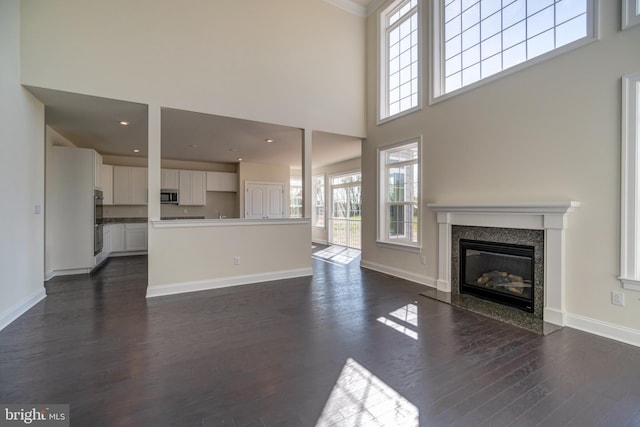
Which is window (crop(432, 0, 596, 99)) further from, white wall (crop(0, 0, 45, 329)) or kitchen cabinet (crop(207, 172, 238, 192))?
kitchen cabinet (crop(207, 172, 238, 192))

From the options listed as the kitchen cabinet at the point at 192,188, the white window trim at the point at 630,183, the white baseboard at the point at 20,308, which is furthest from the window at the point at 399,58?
the white baseboard at the point at 20,308

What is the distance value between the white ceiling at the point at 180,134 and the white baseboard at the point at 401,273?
2597mm

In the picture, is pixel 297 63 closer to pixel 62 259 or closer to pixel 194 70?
→ pixel 194 70

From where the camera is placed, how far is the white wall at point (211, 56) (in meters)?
3.48

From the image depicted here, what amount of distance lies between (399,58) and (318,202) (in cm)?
565

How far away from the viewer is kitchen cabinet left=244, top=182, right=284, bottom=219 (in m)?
8.63

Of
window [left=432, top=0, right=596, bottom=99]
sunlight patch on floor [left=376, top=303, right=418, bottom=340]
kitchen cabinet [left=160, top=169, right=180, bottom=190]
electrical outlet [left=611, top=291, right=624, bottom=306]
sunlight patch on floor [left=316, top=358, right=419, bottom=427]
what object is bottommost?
sunlight patch on floor [left=316, top=358, right=419, bottom=427]

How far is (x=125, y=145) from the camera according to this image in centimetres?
631

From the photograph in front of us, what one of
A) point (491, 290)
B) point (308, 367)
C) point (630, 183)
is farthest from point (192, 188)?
point (630, 183)

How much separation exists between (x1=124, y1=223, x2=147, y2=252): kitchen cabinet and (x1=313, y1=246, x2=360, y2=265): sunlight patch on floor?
4361 mm

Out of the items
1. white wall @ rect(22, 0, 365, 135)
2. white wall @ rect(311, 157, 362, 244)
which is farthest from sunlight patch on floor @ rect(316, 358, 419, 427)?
white wall @ rect(311, 157, 362, 244)

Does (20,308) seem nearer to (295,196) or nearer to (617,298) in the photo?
(617,298)

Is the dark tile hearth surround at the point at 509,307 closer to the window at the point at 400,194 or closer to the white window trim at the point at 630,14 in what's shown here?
the window at the point at 400,194

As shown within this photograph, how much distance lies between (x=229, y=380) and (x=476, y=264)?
11.2 feet
